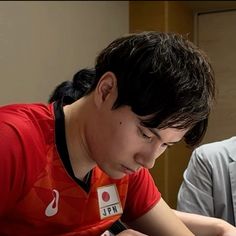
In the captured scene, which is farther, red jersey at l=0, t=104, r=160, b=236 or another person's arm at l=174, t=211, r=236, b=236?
another person's arm at l=174, t=211, r=236, b=236

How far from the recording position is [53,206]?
0.96 meters

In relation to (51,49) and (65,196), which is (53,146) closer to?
(65,196)

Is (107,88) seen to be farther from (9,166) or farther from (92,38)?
(92,38)

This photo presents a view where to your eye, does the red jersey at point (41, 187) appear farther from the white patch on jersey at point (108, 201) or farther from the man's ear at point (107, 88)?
the man's ear at point (107, 88)

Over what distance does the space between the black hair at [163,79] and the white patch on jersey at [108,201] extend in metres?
0.29

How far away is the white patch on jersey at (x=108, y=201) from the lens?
107 cm

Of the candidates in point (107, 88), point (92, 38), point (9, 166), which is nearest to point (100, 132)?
point (107, 88)

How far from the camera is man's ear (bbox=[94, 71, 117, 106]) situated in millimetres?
879

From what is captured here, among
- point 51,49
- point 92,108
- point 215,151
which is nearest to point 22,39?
point 51,49

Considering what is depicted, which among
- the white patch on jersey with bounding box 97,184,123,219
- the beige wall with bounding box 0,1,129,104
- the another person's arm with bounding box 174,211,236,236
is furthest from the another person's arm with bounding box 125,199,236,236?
the beige wall with bounding box 0,1,129,104

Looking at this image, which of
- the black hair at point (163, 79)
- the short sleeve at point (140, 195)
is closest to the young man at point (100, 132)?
the black hair at point (163, 79)

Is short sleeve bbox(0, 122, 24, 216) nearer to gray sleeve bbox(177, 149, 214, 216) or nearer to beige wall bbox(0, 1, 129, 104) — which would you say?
gray sleeve bbox(177, 149, 214, 216)

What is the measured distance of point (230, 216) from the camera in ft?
4.48

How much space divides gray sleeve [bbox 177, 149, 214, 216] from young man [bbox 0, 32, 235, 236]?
1.33 ft
